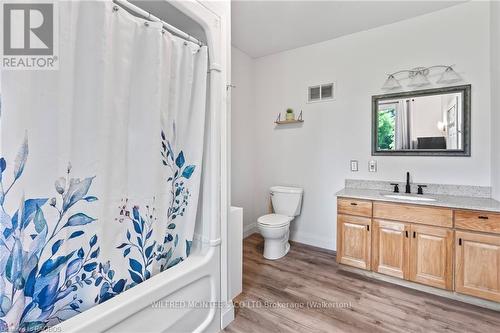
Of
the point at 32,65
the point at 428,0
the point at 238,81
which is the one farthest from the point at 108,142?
the point at 428,0

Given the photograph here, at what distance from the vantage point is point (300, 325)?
1716 mm

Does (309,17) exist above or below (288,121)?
above

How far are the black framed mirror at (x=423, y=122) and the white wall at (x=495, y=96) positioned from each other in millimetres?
165

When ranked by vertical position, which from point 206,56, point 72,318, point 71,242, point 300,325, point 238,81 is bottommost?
point 300,325

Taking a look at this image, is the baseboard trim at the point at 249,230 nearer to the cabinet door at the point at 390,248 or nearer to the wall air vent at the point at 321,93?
the cabinet door at the point at 390,248

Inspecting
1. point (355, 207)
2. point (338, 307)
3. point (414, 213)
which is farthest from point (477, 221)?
point (338, 307)

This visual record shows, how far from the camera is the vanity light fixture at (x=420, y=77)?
7.64 ft

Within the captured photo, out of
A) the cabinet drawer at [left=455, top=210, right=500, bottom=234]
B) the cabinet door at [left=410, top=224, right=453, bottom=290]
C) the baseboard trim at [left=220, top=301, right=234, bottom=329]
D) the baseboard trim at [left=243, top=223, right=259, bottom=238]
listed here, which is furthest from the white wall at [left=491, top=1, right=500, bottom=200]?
the baseboard trim at [left=243, top=223, right=259, bottom=238]

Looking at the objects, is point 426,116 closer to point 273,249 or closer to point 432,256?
point 432,256

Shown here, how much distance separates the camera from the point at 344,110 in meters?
2.90

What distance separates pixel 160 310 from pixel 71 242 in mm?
574

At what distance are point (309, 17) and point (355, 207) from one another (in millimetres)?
2015

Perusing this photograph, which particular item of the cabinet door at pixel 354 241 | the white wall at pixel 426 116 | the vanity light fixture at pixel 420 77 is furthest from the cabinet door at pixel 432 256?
the vanity light fixture at pixel 420 77

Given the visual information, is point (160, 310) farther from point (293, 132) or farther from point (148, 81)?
point (293, 132)
